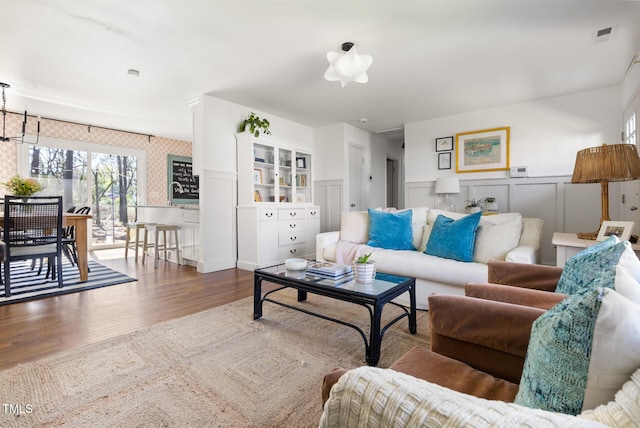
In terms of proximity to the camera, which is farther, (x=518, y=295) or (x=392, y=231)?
(x=392, y=231)

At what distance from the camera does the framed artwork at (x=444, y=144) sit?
15.8ft

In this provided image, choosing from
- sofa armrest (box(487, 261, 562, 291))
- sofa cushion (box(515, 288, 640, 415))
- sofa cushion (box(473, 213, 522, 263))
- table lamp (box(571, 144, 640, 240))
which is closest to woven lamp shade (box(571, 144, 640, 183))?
table lamp (box(571, 144, 640, 240))

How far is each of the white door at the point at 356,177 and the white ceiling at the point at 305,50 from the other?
1.29 metres

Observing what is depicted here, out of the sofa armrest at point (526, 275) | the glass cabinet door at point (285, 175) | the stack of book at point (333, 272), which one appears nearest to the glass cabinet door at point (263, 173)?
the glass cabinet door at point (285, 175)

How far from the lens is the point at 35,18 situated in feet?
7.68

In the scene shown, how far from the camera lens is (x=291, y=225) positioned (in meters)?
4.59

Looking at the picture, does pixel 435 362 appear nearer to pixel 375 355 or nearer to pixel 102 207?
pixel 375 355

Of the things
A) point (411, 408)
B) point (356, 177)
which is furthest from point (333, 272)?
point (356, 177)

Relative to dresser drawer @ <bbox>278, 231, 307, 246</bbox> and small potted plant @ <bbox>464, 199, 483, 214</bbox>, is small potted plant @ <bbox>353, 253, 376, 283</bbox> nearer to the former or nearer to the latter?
dresser drawer @ <bbox>278, 231, 307, 246</bbox>

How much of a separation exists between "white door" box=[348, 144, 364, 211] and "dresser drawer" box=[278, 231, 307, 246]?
46.8 inches

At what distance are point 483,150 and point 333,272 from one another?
12.3ft

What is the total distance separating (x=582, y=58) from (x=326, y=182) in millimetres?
3713

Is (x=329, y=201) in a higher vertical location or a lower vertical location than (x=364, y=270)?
higher

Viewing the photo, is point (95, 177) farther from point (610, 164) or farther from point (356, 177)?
point (610, 164)
